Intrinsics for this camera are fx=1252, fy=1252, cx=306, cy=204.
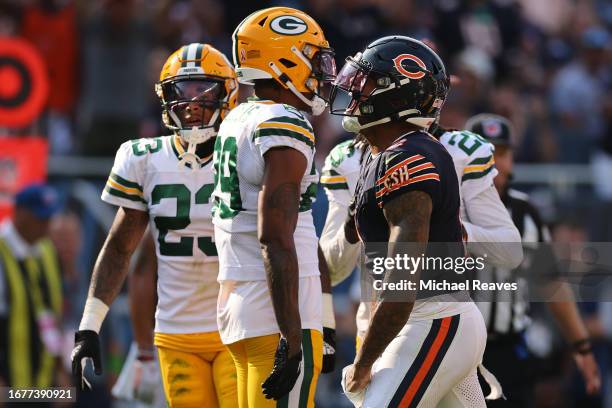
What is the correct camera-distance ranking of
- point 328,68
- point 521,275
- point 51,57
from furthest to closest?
point 51,57 → point 521,275 → point 328,68

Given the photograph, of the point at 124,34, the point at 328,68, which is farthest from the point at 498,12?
the point at 328,68

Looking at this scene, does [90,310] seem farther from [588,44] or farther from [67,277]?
[588,44]

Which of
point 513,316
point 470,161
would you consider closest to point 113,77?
point 513,316

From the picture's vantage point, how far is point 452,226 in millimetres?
4688

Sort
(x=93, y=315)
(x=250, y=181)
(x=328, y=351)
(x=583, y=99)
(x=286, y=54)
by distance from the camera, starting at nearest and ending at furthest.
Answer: (x=250, y=181) → (x=286, y=54) → (x=328, y=351) → (x=93, y=315) → (x=583, y=99)

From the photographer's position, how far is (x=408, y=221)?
449cm

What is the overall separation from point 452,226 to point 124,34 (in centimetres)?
653

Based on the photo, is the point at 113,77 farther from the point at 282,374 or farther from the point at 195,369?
the point at 282,374

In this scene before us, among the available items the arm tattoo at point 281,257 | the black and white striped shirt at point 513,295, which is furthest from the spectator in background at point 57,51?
the arm tattoo at point 281,257

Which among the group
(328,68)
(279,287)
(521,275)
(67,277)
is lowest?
(67,277)

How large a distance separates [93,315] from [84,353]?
0.20 m

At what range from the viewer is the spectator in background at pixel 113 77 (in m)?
10.5

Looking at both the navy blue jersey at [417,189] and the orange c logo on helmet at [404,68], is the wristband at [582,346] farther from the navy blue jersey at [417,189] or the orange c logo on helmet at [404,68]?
the orange c logo on helmet at [404,68]

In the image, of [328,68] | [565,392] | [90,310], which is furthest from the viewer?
[565,392]
